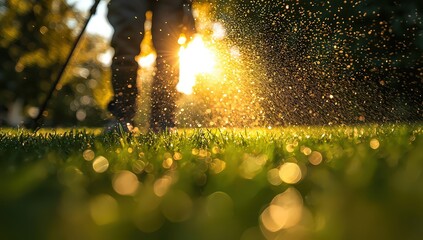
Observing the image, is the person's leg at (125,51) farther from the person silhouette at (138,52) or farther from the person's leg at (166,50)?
the person's leg at (166,50)

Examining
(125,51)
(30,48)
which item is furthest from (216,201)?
(30,48)

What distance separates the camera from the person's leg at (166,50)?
4.20 m

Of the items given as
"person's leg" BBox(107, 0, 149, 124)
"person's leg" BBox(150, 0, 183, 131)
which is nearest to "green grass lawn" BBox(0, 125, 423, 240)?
"person's leg" BBox(107, 0, 149, 124)

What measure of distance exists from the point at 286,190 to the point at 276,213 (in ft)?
1.57

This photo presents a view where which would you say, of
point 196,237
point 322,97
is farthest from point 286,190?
point 322,97

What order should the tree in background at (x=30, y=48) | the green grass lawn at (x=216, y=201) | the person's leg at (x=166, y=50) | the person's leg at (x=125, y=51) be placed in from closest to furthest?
the green grass lawn at (x=216, y=201)
the person's leg at (x=125, y=51)
the person's leg at (x=166, y=50)
the tree in background at (x=30, y=48)

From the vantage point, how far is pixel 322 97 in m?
7.44

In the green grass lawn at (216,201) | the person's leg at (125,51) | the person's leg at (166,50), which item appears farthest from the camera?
the person's leg at (166,50)

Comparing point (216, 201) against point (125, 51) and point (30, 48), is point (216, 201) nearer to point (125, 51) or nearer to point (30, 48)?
point (125, 51)

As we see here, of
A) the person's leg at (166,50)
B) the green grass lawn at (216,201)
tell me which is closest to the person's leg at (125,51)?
the person's leg at (166,50)

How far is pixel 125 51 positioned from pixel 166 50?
0.32 m

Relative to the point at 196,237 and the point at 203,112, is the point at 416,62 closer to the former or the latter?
the point at 203,112

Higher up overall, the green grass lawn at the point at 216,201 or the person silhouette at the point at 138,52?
the person silhouette at the point at 138,52

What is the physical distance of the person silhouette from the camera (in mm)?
4051
